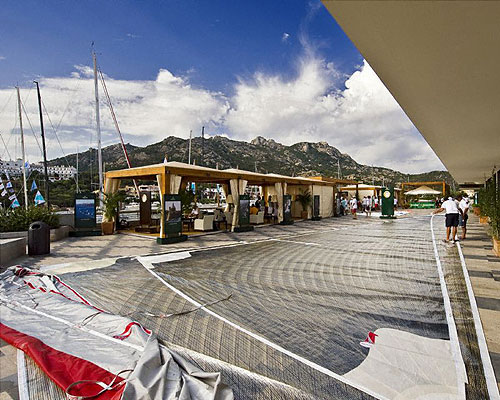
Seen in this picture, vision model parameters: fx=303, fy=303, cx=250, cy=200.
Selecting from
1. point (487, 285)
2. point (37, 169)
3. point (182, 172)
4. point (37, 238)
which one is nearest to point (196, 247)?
point (182, 172)

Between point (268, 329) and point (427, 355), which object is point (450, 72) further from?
point (268, 329)

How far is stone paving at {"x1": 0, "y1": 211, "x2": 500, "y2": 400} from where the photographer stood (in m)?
2.92

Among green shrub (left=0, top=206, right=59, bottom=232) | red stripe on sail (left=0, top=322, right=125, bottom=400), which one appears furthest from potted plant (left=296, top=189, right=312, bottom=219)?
red stripe on sail (left=0, top=322, right=125, bottom=400)

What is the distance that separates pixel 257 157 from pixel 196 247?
7108 centimetres

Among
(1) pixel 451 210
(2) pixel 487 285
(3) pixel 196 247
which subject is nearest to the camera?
(2) pixel 487 285

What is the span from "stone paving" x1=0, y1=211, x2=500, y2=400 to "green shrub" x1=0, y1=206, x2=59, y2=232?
1.16 metres

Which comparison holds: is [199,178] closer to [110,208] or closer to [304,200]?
[110,208]

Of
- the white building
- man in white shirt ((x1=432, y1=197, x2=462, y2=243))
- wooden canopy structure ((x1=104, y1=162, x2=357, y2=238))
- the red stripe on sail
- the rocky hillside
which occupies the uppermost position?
the rocky hillside

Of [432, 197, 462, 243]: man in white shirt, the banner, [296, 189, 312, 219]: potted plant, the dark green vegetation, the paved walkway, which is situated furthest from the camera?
[296, 189, 312, 219]: potted plant

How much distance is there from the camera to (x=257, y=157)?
3125 inches

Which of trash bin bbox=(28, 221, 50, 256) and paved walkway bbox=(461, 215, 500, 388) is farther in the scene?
trash bin bbox=(28, 221, 50, 256)

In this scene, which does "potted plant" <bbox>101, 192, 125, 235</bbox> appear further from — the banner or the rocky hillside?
the rocky hillside

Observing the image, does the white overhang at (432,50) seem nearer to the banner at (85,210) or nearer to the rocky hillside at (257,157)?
the banner at (85,210)

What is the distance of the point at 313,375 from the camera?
2676 millimetres
